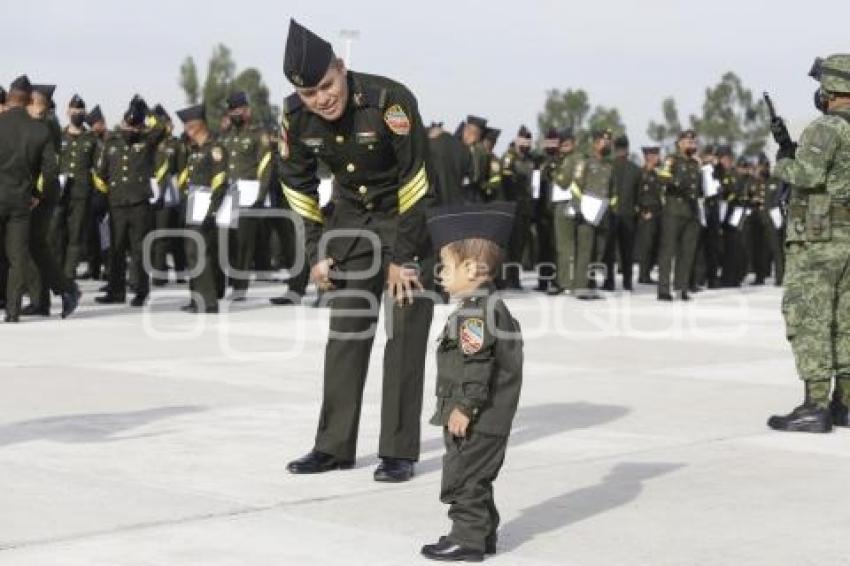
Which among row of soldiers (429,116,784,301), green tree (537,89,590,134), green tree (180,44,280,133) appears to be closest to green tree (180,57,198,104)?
green tree (180,44,280,133)

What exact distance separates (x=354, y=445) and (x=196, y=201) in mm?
8797

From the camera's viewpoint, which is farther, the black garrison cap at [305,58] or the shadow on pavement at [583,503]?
the black garrison cap at [305,58]

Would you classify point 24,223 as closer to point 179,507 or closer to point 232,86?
point 179,507

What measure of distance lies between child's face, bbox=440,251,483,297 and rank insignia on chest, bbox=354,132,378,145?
1.33 meters

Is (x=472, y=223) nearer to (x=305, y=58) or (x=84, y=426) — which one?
(x=305, y=58)

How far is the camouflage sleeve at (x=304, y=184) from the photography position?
279 inches

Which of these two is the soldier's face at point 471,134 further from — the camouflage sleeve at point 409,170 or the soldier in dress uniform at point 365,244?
the camouflage sleeve at point 409,170

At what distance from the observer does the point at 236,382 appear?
33.1 feet

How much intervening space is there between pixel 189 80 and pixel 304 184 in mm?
75801

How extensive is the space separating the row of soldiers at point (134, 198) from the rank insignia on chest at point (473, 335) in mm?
9035

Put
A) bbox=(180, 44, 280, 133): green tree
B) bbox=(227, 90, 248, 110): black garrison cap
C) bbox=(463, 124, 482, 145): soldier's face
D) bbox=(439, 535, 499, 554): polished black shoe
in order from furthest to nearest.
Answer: bbox=(180, 44, 280, 133): green tree
bbox=(463, 124, 482, 145): soldier's face
bbox=(227, 90, 248, 110): black garrison cap
bbox=(439, 535, 499, 554): polished black shoe

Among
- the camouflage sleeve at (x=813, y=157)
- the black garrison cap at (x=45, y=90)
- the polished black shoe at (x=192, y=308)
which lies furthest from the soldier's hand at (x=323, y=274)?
the polished black shoe at (x=192, y=308)

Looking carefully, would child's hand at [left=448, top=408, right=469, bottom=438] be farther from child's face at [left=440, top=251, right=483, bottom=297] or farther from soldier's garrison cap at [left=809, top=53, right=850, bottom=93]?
soldier's garrison cap at [left=809, top=53, right=850, bottom=93]

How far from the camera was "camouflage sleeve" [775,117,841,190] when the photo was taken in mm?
8312
